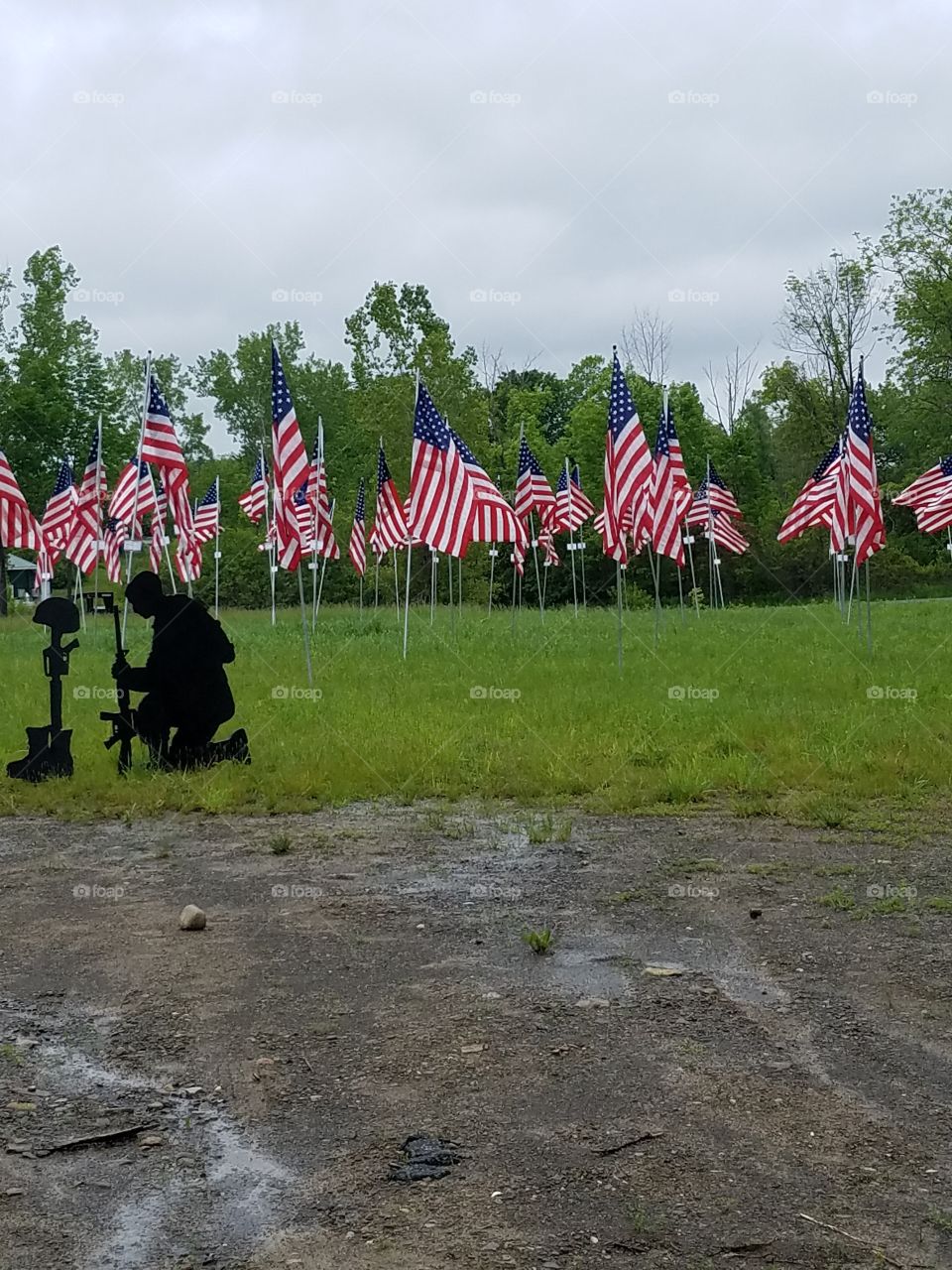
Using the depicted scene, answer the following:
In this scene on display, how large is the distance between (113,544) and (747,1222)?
3188 centimetres

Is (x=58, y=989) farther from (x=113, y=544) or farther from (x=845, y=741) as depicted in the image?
(x=113, y=544)

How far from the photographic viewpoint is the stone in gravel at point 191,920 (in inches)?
284

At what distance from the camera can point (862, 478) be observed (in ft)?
64.5

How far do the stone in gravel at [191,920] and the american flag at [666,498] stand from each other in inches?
621

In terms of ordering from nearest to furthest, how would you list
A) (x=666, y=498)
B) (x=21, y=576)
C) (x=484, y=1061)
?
(x=484, y=1061) → (x=666, y=498) → (x=21, y=576)

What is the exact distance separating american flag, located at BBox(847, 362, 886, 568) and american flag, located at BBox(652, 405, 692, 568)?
353cm

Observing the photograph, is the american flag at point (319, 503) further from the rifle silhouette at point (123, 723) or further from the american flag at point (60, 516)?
the rifle silhouette at point (123, 723)

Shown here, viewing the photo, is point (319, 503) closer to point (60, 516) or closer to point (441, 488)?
point (60, 516)

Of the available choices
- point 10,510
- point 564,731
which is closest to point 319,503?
point 10,510

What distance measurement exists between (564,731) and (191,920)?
685 centimetres

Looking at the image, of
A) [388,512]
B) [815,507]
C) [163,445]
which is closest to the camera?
[163,445]

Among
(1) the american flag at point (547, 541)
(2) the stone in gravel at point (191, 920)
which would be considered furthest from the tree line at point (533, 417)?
(2) the stone in gravel at point (191, 920)

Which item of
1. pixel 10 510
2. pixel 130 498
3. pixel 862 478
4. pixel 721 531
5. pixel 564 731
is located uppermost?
pixel 130 498

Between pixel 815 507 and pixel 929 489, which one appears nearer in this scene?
pixel 929 489
